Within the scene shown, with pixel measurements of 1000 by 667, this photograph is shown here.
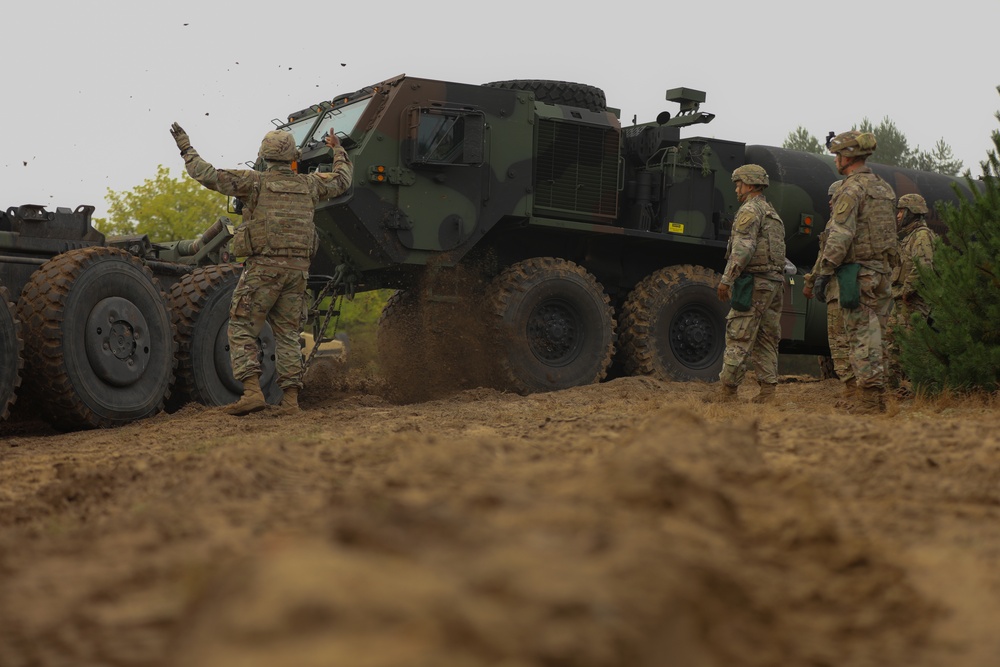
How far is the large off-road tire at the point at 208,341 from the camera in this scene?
9711mm

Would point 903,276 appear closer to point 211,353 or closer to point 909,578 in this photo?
point 211,353

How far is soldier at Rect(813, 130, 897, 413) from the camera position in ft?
28.8

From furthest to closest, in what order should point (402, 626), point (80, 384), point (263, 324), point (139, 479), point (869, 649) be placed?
1. point (263, 324)
2. point (80, 384)
3. point (139, 479)
4. point (869, 649)
5. point (402, 626)

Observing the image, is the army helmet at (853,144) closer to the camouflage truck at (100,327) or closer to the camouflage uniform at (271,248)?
the camouflage uniform at (271,248)

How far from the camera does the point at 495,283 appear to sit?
41.7 feet

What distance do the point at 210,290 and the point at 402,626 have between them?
8573mm

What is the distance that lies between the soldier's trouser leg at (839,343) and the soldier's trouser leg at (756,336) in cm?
67

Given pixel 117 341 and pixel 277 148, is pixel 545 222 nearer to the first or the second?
pixel 277 148

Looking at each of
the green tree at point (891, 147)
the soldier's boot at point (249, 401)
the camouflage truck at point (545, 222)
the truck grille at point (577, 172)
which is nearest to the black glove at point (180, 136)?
the soldier's boot at point (249, 401)

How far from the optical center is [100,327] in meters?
8.66

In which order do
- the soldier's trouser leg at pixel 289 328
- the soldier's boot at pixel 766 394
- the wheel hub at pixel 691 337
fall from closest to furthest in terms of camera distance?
the soldier's trouser leg at pixel 289 328 → the soldier's boot at pixel 766 394 → the wheel hub at pixel 691 337

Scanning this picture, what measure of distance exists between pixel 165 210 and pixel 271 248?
2371 centimetres

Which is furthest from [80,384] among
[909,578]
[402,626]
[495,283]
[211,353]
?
[402,626]

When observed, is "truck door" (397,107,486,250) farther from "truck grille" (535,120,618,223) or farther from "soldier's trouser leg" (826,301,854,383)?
"soldier's trouser leg" (826,301,854,383)
